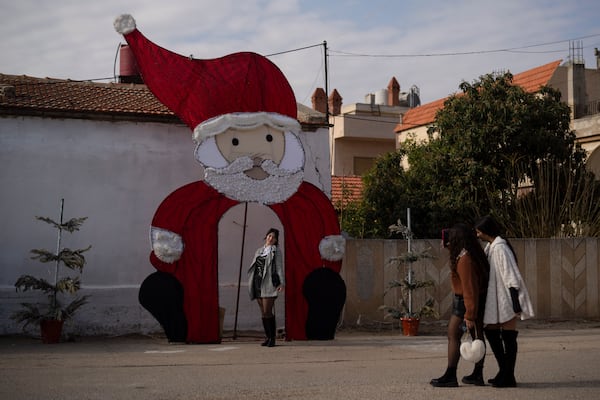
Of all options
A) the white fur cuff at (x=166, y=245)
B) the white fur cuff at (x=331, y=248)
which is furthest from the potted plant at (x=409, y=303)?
the white fur cuff at (x=166, y=245)

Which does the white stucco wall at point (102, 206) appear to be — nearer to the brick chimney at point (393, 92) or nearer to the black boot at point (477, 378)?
the black boot at point (477, 378)

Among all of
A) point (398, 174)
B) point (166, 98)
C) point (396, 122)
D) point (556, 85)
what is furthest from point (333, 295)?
point (396, 122)

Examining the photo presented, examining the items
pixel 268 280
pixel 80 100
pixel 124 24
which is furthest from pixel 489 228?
pixel 80 100

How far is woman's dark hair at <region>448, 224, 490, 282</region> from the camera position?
311 inches

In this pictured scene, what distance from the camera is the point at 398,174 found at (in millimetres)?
23453

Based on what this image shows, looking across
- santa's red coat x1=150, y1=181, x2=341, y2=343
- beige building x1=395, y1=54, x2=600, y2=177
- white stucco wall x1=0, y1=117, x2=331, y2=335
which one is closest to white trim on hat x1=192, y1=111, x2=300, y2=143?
santa's red coat x1=150, y1=181, x2=341, y2=343

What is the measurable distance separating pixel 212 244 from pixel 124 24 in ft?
12.3

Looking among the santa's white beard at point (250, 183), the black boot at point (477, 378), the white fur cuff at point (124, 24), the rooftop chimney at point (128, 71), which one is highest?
the rooftop chimney at point (128, 71)

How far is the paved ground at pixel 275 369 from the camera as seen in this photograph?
745cm

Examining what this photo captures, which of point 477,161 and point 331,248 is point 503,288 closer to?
point 331,248

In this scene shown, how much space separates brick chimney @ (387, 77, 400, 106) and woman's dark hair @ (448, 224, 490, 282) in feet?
107

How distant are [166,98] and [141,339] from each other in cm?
411

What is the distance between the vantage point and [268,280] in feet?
37.4

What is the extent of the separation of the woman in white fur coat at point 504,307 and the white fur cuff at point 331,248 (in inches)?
188
